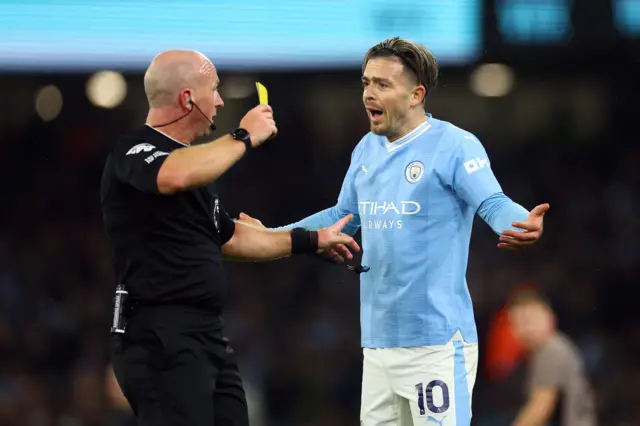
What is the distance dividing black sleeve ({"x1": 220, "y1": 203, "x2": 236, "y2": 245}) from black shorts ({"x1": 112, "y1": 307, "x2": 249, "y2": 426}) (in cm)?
45

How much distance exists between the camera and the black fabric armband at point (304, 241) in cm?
482

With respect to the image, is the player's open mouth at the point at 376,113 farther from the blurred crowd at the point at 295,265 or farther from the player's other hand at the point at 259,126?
the blurred crowd at the point at 295,265

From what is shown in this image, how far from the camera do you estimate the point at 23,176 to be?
12.2m

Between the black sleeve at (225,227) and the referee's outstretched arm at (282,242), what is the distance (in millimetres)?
112

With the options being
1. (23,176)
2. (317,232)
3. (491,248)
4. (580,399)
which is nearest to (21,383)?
(23,176)

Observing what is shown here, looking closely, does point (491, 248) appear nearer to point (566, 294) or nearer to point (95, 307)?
point (566, 294)

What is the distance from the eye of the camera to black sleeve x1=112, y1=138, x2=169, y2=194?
420 centimetres

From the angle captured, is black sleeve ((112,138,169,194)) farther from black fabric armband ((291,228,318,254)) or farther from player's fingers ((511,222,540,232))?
player's fingers ((511,222,540,232))

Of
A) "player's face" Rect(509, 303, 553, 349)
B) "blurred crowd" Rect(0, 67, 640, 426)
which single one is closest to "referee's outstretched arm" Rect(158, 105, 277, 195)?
"player's face" Rect(509, 303, 553, 349)

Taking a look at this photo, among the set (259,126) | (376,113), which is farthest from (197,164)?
(376,113)

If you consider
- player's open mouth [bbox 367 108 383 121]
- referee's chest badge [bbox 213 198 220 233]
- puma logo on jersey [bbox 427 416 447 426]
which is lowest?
puma logo on jersey [bbox 427 416 447 426]

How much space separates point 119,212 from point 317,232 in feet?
2.80

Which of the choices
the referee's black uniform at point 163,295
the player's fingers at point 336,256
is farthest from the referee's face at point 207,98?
the player's fingers at point 336,256

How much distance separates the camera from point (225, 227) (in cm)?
471
